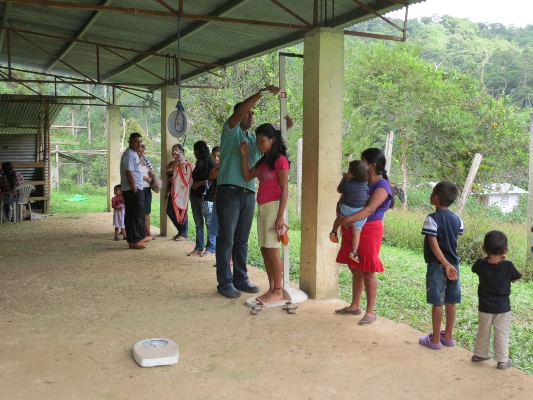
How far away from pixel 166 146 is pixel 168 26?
2.41 m

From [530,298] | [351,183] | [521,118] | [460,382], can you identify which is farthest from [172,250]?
[521,118]

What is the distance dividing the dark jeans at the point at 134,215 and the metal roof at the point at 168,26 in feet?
7.41

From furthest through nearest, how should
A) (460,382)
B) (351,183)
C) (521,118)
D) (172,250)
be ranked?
Answer: (521,118), (172,250), (351,183), (460,382)

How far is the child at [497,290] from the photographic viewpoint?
3385mm

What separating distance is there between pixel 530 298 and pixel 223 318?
12.0 feet

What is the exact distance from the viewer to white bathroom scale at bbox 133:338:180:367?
351cm

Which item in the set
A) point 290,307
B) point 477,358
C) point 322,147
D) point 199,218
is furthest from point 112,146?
point 477,358

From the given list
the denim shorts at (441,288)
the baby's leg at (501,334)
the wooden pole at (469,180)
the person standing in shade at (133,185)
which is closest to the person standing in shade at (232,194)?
the denim shorts at (441,288)

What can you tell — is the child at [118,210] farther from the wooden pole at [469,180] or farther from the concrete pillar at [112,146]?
the wooden pole at [469,180]

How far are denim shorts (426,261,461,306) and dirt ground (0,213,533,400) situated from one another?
0.38 metres

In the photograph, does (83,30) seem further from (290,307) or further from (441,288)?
(441,288)

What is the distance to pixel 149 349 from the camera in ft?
12.0

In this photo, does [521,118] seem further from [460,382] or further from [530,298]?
[460,382]

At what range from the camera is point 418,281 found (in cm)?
684
